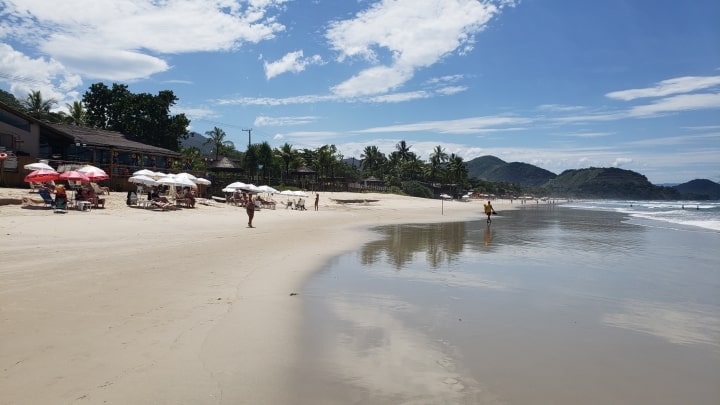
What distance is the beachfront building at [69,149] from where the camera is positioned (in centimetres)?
2531

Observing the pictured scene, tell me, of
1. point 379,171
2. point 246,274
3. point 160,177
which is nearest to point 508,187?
point 379,171

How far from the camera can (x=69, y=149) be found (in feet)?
98.1

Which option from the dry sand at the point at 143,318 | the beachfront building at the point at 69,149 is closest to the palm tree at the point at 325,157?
the beachfront building at the point at 69,149

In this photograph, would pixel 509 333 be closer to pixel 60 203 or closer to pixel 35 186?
pixel 60 203

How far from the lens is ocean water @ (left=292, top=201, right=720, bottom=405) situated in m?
4.62

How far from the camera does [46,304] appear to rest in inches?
253

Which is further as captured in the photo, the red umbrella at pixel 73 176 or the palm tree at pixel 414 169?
the palm tree at pixel 414 169

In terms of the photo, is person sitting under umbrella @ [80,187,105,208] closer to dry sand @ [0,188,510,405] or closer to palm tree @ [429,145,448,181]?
dry sand @ [0,188,510,405]

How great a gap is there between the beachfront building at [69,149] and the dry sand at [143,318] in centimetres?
1516

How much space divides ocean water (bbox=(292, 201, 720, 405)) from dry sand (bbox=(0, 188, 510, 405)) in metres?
0.64

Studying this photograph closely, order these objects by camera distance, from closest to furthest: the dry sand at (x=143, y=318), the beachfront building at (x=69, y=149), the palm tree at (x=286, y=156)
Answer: the dry sand at (x=143, y=318), the beachfront building at (x=69, y=149), the palm tree at (x=286, y=156)

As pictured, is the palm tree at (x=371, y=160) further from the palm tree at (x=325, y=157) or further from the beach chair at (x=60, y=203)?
the beach chair at (x=60, y=203)

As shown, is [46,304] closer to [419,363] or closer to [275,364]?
[275,364]

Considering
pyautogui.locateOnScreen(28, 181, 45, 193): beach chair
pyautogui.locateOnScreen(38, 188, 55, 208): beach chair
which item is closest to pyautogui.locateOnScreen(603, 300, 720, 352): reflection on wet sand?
pyautogui.locateOnScreen(38, 188, 55, 208): beach chair
